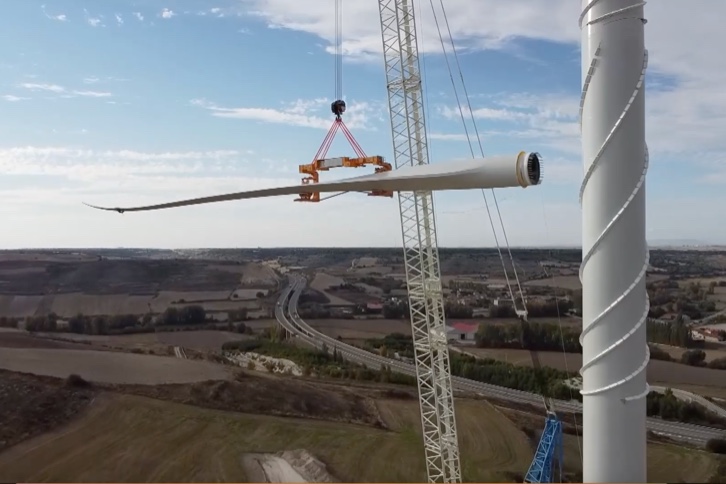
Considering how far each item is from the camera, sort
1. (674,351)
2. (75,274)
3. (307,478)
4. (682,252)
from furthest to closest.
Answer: (682,252) < (75,274) < (674,351) < (307,478)

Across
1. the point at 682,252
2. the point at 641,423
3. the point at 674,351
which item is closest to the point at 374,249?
the point at 682,252

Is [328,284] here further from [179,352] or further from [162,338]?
[179,352]

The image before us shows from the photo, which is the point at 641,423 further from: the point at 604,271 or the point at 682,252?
the point at 682,252

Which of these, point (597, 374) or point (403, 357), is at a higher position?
point (597, 374)

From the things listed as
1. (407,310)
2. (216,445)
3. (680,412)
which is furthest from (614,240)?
(407,310)

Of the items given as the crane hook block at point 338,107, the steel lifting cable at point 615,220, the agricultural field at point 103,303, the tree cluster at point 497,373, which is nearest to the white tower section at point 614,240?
the steel lifting cable at point 615,220

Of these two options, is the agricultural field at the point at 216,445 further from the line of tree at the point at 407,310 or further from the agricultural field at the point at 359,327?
the line of tree at the point at 407,310

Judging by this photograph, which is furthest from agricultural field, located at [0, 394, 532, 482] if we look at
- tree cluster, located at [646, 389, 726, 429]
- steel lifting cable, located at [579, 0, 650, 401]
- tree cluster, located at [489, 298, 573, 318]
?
steel lifting cable, located at [579, 0, 650, 401]
